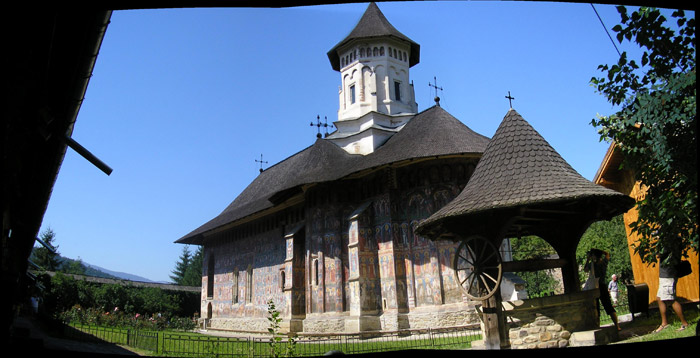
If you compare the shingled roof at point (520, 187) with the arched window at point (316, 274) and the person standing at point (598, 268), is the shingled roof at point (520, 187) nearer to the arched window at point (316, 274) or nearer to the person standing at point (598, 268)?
the person standing at point (598, 268)

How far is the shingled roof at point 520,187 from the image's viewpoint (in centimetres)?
759

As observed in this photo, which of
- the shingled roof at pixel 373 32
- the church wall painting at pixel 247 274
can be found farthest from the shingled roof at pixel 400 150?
the shingled roof at pixel 373 32

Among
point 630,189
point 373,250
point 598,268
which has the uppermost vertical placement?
point 630,189

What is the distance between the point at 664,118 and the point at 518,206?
101 inches

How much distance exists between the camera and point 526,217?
29.3 feet

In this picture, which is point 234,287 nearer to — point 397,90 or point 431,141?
point 397,90

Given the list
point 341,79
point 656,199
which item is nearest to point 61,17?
point 656,199

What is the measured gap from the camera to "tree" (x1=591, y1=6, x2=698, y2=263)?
23.9 feet

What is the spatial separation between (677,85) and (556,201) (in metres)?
2.32

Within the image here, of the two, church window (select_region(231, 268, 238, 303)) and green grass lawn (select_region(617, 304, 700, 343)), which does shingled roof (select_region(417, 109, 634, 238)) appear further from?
church window (select_region(231, 268, 238, 303))

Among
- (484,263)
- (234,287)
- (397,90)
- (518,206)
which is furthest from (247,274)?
(518,206)

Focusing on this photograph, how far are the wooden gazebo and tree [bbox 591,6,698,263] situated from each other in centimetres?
66

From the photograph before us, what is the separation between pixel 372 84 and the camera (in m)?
26.0

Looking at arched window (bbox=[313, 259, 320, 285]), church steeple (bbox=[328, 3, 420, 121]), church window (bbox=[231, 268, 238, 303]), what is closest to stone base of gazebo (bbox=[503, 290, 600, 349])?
arched window (bbox=[313, 259, 320, 285])
